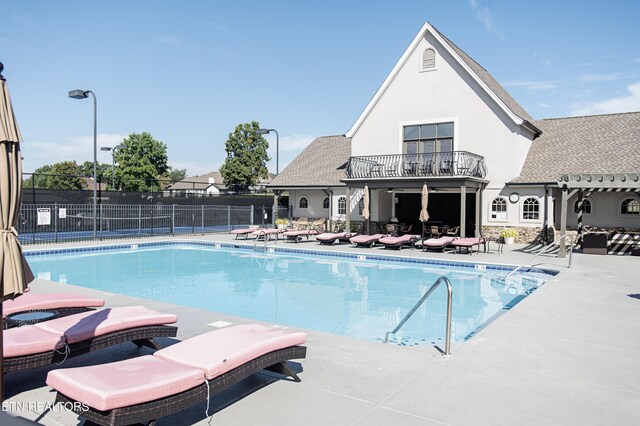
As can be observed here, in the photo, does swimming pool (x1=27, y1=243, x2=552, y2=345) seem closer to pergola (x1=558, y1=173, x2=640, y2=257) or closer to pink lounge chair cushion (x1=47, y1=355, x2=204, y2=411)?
pergola (x1=558, y1=173, x2=640, y2=257)

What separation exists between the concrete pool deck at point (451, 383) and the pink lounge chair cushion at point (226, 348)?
1.39ft

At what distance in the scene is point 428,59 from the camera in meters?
21.4

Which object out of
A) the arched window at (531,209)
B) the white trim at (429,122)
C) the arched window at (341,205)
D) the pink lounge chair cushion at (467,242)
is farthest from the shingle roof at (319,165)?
the arched window at (531,209)

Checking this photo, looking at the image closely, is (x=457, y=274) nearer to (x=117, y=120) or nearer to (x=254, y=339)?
(x=254, y=339)

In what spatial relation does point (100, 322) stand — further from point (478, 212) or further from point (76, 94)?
point (478, 212)

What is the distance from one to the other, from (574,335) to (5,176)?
6684mm

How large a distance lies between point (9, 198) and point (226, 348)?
204cm

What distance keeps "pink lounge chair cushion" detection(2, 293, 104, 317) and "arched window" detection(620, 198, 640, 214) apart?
19316mm

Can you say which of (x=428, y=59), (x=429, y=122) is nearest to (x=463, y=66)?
(x=428, y=59)

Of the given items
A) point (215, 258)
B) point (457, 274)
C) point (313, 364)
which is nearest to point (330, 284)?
point (457, 274)

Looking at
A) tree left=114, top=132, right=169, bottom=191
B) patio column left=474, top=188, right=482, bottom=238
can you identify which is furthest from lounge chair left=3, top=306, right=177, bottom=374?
tree left=114, top=132, right=169, bottom=191

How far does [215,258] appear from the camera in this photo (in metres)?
17.3

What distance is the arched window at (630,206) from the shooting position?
18266mm

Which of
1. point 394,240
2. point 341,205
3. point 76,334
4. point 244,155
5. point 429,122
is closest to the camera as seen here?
point 76,334
